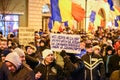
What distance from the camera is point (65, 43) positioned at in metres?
9.73

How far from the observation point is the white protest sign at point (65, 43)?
9.61 m

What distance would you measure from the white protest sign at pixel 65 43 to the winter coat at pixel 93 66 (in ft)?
1.01

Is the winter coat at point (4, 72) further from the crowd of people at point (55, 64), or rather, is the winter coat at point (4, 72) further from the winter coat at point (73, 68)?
the winter coat at point (73, 68)

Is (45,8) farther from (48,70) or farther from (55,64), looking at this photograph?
(48,70)

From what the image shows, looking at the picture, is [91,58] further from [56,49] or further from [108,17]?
[108,17]

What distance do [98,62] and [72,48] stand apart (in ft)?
2.30

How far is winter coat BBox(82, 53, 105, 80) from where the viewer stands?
31.1 ft

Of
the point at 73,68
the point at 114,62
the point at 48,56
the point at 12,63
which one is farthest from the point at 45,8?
the point at 12,63

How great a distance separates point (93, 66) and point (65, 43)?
887mm

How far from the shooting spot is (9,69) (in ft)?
18.7

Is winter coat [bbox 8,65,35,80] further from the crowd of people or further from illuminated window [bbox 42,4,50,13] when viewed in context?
illuminated window [bbox 42,4,50,13]

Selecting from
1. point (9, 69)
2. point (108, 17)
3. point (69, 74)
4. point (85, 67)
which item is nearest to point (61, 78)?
point (69, 74)

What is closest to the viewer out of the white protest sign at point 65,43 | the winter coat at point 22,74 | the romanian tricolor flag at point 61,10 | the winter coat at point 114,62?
the winter coat at point 22,74

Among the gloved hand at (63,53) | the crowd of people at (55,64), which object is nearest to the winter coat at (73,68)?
the crowd of people at (55,64)
